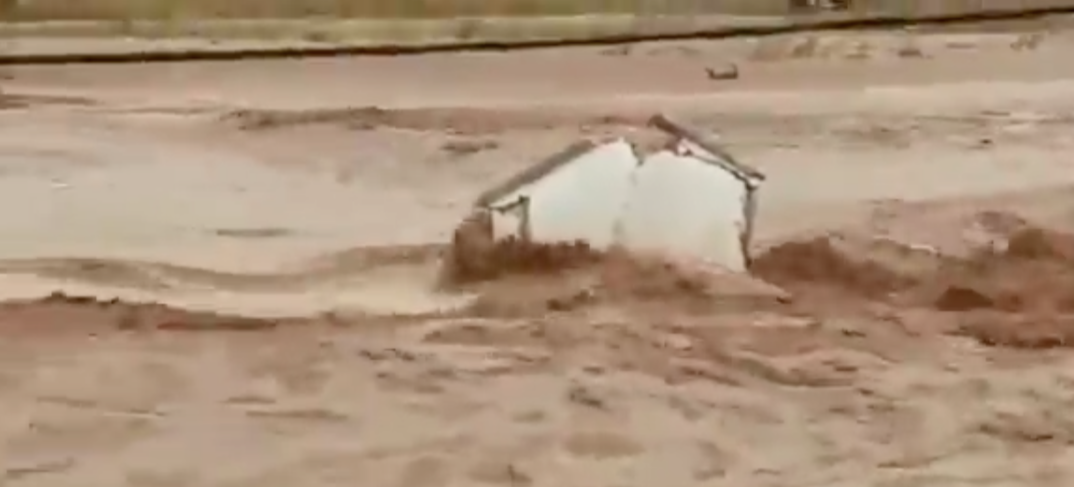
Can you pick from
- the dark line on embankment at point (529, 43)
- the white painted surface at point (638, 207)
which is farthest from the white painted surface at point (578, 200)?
the dark line on embankment at point (529, 43)

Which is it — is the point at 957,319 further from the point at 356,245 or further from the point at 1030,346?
the point at 356,245

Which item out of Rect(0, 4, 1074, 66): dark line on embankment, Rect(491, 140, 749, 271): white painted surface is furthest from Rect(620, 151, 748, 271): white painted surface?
Rect(0, 4, 1074, 66): dark line on embankment

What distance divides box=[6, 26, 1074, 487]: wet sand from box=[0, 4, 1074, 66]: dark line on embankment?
0.05ft

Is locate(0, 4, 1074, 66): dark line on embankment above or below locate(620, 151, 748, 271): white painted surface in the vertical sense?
above

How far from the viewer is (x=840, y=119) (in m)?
1.42

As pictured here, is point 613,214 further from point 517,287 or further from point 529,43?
point 529,43

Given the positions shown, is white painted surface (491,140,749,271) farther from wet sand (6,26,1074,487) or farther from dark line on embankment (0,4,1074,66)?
dark line on embankment (0,4,1074,66)

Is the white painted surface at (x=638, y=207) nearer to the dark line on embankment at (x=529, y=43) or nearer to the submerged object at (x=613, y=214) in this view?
the submerged object at (x=613, y=214)

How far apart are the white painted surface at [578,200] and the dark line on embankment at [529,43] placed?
326mm

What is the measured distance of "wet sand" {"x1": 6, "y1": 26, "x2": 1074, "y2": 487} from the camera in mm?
954

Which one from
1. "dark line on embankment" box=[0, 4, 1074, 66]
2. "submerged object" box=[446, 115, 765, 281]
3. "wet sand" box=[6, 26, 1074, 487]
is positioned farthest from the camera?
"dark line on embankment" box=[0, 4, 1074, 66]

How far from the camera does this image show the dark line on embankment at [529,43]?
Answer: 1.48m

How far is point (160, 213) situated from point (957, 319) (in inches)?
25.0

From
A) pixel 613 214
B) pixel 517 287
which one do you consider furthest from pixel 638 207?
pixel 517 287
